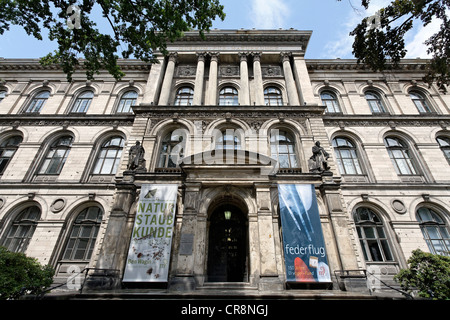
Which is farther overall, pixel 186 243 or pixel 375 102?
pixel 375 102

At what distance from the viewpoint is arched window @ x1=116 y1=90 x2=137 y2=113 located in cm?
1683

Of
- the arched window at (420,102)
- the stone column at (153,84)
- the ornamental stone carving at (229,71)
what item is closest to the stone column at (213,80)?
the ornamental stone carving at (229,71)

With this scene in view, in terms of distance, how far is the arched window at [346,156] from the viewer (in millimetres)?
14047

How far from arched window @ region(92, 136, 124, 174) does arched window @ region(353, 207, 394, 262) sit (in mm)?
15012

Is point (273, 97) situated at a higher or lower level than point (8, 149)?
higher

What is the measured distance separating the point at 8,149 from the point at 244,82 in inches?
679

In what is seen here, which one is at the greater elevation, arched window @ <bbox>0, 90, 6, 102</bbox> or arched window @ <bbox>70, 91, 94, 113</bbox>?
arched window @ <bbox>0, 90, 6, 102</bbox>

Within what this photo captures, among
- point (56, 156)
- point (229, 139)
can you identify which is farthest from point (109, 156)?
point (229, 139)

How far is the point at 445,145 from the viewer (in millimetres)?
14836

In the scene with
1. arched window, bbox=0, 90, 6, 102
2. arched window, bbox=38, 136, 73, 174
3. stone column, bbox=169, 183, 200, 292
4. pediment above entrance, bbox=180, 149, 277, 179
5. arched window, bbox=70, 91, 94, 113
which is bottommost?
stone column, bbox=169, 183, 200, 292

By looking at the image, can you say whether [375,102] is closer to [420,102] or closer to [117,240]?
[420,102]

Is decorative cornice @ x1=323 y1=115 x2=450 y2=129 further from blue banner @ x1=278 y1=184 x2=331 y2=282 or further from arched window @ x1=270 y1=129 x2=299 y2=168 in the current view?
blue banner @ x1=278 y1=184 x2=331 y2=282

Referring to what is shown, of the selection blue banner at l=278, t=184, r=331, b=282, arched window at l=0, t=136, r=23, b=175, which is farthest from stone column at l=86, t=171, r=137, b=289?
arched window at l=0, t=136, r=23, b=175

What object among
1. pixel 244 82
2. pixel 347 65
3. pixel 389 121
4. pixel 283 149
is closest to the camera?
pixel 283 149
